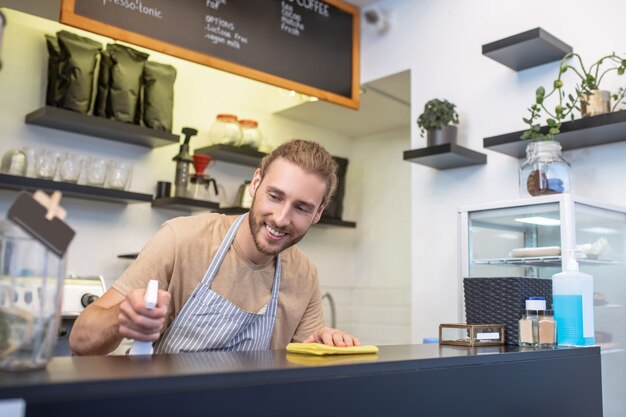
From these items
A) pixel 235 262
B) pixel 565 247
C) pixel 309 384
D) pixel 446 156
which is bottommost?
pixel 309 384

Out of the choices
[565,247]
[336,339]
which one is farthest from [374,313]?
[336,339]

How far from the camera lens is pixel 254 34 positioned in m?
3.23

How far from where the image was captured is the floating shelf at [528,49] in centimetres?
275

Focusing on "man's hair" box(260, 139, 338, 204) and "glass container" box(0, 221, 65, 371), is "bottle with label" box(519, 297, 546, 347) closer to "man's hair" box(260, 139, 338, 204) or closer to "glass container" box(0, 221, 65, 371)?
"man's hair" box(260, 139, 338, 204)

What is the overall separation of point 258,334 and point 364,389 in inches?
31.9

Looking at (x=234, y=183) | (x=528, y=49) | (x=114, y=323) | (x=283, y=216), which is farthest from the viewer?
(x=234, y=183)

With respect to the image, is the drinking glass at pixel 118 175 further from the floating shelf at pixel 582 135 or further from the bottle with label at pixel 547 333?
the bottle with label at pixel 547 333

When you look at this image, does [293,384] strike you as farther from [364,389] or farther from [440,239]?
[440,239]

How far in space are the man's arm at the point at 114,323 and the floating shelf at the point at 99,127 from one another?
1.68m

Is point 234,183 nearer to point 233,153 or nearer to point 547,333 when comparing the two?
point 233,153

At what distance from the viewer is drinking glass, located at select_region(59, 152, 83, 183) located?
3.06 metres

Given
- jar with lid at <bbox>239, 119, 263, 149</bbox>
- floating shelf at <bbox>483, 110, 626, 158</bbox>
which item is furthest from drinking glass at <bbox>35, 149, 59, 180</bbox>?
floating shelf at <bbox>483, 110, 626, 158</bbox>

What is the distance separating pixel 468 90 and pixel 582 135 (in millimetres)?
776

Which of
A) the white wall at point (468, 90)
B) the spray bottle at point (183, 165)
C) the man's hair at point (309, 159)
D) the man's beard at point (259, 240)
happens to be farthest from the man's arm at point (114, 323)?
the white wall at point (468, 90)
